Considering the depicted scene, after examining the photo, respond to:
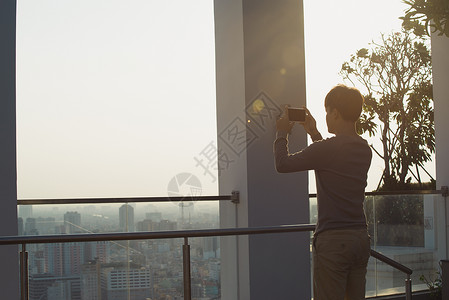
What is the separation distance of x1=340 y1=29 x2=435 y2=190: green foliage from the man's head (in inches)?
395

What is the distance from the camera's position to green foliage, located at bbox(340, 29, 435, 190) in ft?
39.8

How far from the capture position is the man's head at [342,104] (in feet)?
7.42

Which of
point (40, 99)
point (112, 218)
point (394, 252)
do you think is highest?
point (40, 99)

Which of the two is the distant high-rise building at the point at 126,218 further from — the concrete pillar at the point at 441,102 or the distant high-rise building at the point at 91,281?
the concrete pillar at the point at 441,102

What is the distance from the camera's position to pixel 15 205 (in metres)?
3.99

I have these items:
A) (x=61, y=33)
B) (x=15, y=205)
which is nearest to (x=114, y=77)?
(x=61, y=33)

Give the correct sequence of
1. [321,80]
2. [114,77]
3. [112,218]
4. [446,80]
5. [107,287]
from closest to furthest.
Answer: [107,287] < [112,218] < [446,80] < [114,77] < [321,80]

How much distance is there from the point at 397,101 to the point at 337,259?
10802 millimetres

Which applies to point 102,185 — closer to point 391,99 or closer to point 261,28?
point 261,28

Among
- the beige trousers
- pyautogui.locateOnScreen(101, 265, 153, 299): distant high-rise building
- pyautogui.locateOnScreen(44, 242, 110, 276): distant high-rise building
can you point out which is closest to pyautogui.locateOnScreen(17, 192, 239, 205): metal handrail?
pyautogui.locateOnScreen(44, 242, 110, 276): distant high-rise building

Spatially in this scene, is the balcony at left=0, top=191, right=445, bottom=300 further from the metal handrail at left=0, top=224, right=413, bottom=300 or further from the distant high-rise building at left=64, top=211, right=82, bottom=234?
the metal handrail at left=0, top=224, right=413, bottom=300

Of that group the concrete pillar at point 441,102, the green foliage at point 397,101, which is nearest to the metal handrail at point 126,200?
the concrete pillar at point 441,102

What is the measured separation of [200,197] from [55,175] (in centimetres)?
193

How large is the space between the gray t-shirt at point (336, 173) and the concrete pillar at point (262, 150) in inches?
96.8
